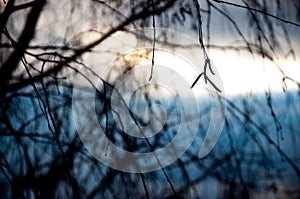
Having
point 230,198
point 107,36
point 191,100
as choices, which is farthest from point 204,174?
point 107,36

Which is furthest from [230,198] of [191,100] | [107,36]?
[107,36]

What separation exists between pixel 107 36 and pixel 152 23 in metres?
0.12

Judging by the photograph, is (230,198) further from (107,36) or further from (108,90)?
(107,36)

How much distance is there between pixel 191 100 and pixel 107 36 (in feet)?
0.89

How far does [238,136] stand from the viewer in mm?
883

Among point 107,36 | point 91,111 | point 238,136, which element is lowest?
point 238,136

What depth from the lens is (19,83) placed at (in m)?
0.87

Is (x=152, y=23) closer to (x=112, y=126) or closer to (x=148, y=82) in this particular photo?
(x=148, y=82)

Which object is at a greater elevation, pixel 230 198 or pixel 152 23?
pixel 152 23

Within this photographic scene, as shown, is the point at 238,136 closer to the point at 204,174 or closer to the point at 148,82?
the point at 204,174

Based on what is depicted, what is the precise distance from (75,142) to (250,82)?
1.52ft

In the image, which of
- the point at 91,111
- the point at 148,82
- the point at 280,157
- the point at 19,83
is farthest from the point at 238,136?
the point at 19,83

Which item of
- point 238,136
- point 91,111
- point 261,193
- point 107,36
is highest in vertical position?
point 107,36

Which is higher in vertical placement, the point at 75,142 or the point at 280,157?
the point at 75,142
